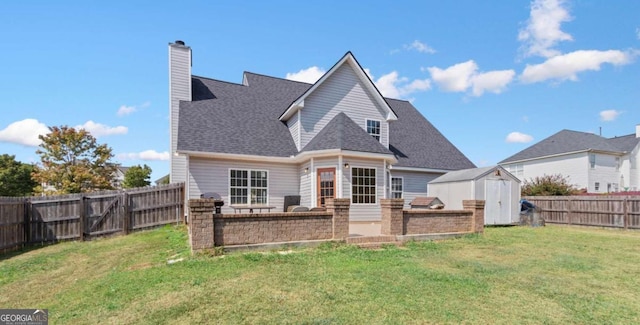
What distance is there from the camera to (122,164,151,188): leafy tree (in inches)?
1639

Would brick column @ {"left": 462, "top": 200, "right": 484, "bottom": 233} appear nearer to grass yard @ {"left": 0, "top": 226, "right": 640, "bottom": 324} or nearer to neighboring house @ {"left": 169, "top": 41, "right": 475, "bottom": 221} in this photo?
grass yard @ {"left": 0, "top": 226, "right": 640, "bottom": 324}

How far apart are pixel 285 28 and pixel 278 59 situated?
221 centimetres

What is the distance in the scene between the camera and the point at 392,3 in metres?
12.6

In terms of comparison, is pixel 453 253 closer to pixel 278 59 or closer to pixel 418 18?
pixel 418 18

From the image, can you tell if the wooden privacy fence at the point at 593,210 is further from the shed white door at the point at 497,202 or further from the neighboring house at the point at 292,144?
the neighboring house at the point at 292,144

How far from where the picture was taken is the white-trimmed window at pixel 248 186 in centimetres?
1346

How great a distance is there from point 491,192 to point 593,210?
616 centimetres

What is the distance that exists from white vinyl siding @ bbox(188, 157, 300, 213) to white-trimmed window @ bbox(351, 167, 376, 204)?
10.1 ft

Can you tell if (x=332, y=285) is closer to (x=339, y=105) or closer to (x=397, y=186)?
(x=339, y=105)

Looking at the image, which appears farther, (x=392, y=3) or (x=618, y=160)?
(x=618, y=160)

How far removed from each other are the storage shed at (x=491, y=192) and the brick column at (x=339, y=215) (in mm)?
8456

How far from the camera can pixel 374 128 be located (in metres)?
15.9

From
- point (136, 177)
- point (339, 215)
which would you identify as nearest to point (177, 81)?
point (339, 215)

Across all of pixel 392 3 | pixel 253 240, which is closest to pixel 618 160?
pixel 392 3
